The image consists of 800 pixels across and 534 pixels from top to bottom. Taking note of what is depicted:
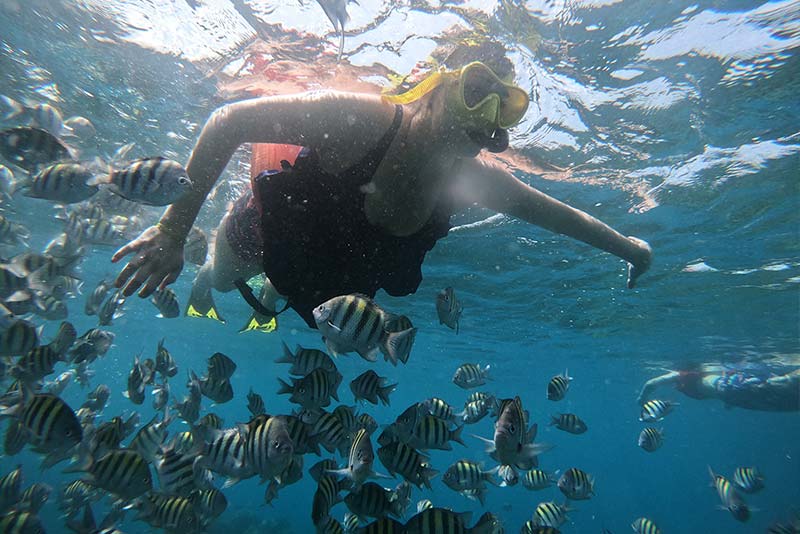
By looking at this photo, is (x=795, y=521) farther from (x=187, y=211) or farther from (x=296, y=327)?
(x=296, y=327)

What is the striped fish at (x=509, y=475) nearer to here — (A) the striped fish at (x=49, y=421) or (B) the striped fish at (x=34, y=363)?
(A) the striped fish at (x=49, y=421)

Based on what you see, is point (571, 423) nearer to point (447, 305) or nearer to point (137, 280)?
point (447, 305)

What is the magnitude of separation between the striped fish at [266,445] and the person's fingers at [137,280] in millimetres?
1647

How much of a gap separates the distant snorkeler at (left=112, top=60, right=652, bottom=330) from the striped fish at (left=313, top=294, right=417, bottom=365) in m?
1.12

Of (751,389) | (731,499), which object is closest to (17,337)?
(731,499)

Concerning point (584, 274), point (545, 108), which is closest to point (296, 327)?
point (584, 274)

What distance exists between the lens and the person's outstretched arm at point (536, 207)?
430 cm

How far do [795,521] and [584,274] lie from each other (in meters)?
11.1

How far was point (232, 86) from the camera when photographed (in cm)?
962

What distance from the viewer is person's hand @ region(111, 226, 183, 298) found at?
3059mm

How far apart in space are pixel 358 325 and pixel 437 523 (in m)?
1.76

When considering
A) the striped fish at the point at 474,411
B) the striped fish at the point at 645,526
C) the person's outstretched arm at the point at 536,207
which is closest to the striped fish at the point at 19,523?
the striped fish at the point at 474,411

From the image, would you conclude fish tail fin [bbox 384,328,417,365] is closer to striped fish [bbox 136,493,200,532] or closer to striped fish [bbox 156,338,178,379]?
striped fish [bbox 136,493,200,532]

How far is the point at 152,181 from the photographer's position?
3.32 m
